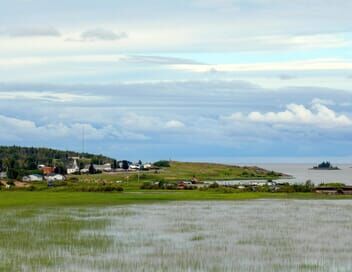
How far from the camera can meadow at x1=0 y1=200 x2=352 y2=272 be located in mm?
24641

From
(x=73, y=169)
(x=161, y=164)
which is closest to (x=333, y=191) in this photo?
(x=73, y=169)

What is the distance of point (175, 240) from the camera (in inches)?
1222

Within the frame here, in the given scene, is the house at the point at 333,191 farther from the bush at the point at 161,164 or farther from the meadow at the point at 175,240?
the bush at the point at 161,164

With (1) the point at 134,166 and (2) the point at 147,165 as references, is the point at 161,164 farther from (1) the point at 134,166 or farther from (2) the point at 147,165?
(1) the point at 134,166

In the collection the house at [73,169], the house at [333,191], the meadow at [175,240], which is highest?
the house at [73,169]

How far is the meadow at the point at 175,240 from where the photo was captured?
24.6 metres

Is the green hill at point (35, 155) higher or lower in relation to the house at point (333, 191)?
higher

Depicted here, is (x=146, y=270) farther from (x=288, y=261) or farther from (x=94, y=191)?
(x=94, y=191)

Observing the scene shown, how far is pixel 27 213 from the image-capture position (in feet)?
148

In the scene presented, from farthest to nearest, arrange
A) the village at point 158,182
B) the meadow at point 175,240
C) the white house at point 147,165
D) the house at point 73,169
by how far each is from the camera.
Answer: the white house at point 147,165 → the house at point 73,169 → the village at point 158,182 → the meadow at point 175,240

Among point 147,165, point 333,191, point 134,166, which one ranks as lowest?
point 333,191

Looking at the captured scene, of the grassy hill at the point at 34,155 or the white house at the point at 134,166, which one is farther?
the white house at the point at 134,166

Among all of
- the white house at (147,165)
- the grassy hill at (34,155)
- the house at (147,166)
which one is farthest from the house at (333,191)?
the white house at (147,165)

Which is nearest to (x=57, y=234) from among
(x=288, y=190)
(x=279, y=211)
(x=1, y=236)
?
(x=1, y=236)
